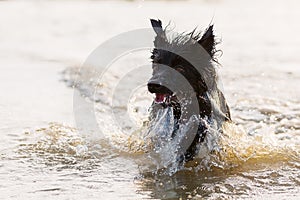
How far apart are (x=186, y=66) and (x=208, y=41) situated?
0.30 m

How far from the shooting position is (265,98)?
782cm

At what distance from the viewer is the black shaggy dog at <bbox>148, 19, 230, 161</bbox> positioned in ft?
17.0

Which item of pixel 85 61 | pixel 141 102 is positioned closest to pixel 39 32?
pixel 85 61

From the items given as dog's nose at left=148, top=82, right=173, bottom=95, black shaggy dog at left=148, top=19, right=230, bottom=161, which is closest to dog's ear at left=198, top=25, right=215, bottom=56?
black shaggy dog at left=148, top=19, right=230, bottom=161

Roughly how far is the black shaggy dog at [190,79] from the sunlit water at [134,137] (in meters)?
0.12

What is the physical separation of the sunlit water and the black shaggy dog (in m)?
0.12

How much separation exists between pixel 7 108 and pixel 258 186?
3237 millimetres

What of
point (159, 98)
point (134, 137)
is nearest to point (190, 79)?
point (159, 98)

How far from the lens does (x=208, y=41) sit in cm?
530

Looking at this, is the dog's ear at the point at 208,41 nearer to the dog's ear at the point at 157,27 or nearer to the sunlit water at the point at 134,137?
the dog's ear at the point at 157,27

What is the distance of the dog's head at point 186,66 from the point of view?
5133mm

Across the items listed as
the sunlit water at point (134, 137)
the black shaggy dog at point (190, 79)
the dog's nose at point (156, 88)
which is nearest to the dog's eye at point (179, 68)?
the black shaggy dog at point (190, 79)

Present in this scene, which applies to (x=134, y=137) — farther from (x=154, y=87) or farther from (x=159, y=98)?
(x=154, y=87)

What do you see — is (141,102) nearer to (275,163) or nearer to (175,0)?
(275,163)
